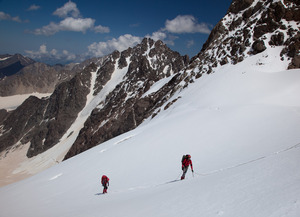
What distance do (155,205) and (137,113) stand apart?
6817 cm

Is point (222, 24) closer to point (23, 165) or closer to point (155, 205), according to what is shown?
point (155, 205)

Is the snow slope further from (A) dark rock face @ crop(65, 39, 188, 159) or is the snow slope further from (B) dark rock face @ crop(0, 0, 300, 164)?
(A) dark rock face @ crop(65, 39, 188, 159)

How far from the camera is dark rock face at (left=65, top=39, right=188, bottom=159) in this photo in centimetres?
7552

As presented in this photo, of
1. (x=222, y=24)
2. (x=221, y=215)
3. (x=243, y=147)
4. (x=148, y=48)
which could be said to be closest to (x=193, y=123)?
(x=243, y=147)

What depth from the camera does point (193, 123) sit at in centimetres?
2484

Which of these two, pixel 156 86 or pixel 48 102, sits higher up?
pixel 48 102

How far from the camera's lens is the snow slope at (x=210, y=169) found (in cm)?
658

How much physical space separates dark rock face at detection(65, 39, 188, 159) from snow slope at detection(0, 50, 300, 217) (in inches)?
1025

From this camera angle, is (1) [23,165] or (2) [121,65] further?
(2) [121,65]

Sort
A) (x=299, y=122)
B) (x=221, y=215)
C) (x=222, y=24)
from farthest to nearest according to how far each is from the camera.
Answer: (x=222, y=24) → (x=299, y=122) → (x=221, y=215)

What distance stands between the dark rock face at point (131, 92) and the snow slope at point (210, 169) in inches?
1025

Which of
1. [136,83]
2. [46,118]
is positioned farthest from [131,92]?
[46,118]

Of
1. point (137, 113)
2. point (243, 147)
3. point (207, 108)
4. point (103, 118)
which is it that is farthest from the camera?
point (103, 118)

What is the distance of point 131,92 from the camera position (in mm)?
107188
